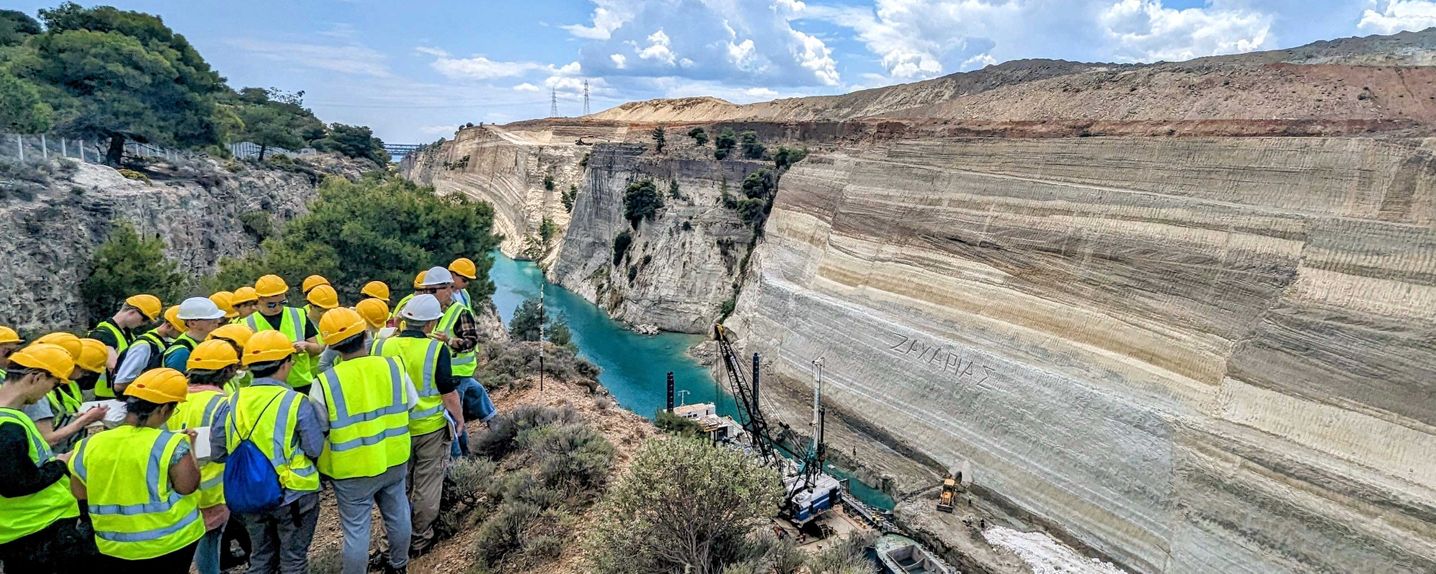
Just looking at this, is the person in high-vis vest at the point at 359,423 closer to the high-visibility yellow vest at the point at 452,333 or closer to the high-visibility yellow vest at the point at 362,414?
the high-visibility yellow vest at the point at 362,414

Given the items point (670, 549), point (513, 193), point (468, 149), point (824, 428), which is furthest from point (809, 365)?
point (468, 149)

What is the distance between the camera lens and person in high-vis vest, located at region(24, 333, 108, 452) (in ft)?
13.3

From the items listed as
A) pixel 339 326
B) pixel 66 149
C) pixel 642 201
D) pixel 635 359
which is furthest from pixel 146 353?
pixel 642 201

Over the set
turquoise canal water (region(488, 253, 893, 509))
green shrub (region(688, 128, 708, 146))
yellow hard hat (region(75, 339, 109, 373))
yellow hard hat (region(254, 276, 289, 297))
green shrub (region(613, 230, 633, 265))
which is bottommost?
turquoise canal water (region(488, 253, 893, 509))

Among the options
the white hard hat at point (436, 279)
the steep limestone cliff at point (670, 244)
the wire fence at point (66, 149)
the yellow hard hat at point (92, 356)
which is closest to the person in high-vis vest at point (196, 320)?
the yellow hard hat at point (92, 356)

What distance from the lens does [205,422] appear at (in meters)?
4.06

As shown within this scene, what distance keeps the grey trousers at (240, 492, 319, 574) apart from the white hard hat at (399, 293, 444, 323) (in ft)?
4.47

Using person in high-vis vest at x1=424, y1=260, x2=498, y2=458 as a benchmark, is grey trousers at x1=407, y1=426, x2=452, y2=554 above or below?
below

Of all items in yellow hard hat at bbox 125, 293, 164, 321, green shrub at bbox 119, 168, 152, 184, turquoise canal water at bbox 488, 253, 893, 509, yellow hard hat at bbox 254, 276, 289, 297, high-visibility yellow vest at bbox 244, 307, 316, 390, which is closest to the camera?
high-visibility yellow vest at bbox 244, 307, 316, 390

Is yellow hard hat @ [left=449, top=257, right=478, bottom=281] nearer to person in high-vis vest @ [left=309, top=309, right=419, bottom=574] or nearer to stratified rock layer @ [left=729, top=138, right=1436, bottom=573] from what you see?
person in high-vis vest @ [left=309, top=309, right=419, bottom=574]

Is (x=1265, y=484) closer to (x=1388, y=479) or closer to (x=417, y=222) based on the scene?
(x=1388, y=479)

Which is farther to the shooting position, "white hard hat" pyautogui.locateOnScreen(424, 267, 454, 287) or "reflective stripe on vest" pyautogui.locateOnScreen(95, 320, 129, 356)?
"white hard hat" pyautogui.locateOnScreen(424, 267, 454, 287)

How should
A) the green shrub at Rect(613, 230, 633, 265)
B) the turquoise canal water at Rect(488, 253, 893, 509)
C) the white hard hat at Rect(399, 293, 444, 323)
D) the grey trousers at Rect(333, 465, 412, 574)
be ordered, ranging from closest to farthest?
the grey trousers at Rect(333, 465, 412, 574), the white hard hat at Rect(399, 293, 444, 323), the turquoise canal water at Rect(488, 253, 893, 509), the green shrub at Rect(613, 230, 633, 265)

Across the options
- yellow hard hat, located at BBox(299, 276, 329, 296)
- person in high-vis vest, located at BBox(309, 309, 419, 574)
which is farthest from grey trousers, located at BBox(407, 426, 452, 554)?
yellow hard hat, located at BBox(299, 276, 329, 296)
